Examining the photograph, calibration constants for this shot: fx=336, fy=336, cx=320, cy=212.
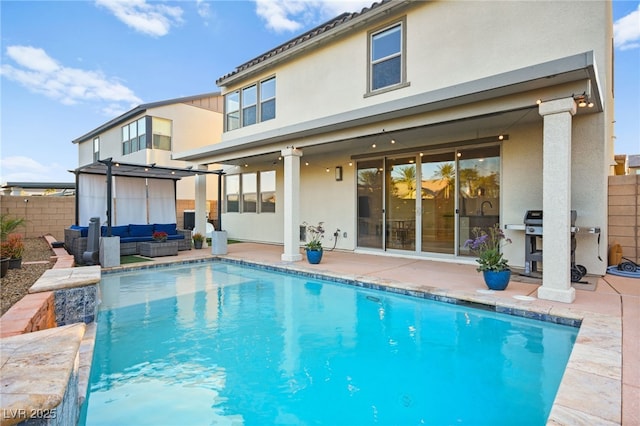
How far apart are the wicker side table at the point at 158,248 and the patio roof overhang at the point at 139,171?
2085 millimetres

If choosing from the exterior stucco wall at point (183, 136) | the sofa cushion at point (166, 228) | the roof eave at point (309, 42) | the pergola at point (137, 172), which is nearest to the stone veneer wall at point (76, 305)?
the pergola at point (137, 172)

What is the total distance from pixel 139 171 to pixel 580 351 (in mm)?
10920

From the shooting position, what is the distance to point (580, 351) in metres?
3.06

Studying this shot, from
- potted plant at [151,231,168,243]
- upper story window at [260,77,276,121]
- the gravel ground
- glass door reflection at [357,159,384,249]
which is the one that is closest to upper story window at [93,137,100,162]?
potted plant at [151,231,168,243]

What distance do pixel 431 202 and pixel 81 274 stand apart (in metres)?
7.07

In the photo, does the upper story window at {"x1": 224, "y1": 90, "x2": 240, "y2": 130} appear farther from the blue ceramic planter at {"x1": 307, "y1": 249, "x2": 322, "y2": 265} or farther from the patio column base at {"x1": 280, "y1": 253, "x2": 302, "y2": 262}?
the blue ceramic planter at {"x1": 307, "y1": 249, "x2": 322, "y2": 265}

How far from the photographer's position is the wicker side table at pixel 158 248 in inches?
363

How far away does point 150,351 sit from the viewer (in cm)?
367

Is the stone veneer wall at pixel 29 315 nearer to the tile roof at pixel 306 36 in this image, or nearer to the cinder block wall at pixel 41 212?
the tile roof at pixel 306 36

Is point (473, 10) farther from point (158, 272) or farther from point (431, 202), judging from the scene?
point (158, 272)

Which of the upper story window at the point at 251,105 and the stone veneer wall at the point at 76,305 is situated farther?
the upper story window at the point at 251,105

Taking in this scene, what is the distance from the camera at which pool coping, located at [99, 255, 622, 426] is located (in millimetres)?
2137

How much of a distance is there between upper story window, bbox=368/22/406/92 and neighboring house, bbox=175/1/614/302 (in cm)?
2

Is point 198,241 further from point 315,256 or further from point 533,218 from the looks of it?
point 533,218
